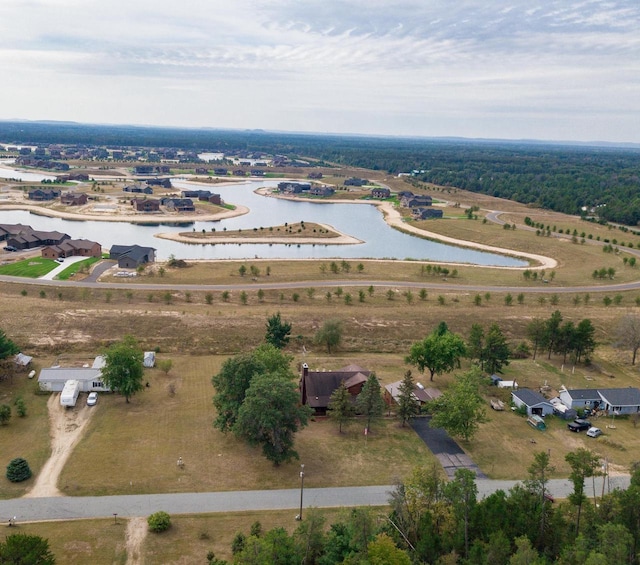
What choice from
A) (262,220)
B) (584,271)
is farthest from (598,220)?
(262,220)

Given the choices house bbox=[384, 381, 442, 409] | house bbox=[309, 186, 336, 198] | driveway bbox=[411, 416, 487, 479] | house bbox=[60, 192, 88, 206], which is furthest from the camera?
house bbox=[309, 186, 336, 198]

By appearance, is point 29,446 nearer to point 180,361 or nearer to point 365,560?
point 180,361

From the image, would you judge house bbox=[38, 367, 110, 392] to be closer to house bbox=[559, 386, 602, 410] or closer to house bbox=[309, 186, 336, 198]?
house bbox=[559, 386, 602, 410]

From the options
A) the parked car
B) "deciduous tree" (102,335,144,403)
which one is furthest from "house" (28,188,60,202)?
the parked car

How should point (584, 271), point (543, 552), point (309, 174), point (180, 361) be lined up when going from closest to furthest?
point (543, 552)
point (180, 361)
point (584, 271)
point (309, 174)

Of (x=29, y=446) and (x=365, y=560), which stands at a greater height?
(x=365, y=560)

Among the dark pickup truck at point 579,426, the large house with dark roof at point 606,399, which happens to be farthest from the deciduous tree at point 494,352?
the dark pickup truck at point 579,426

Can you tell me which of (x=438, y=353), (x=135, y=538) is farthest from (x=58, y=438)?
(x=438, y=353)
